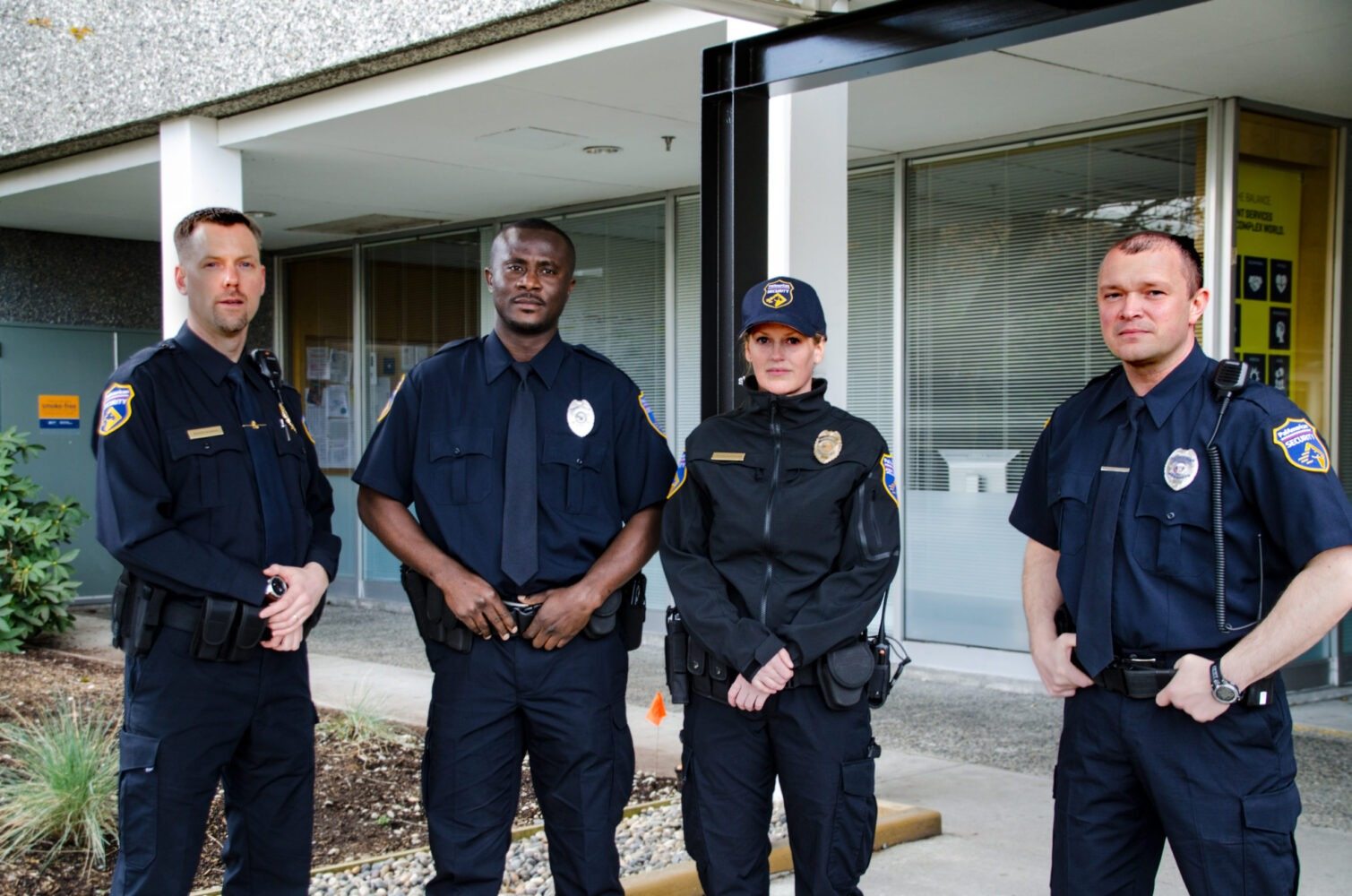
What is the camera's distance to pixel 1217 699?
9.06ft

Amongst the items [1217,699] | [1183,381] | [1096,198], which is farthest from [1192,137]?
[1217,699]

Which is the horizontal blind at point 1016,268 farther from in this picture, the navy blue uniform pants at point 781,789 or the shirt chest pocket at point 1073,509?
the navy blue uniform pants at point 781,789

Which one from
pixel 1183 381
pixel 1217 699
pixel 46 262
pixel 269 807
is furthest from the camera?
pixel 46 262

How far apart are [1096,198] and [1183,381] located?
4.73m

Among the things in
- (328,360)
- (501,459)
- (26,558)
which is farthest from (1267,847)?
(328,360)

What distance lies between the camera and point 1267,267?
279 inches

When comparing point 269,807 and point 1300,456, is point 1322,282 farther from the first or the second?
point 269,807

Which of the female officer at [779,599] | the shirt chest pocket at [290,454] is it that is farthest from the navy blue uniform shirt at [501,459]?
the female officer at [779,599]

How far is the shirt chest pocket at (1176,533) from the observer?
9.38ft

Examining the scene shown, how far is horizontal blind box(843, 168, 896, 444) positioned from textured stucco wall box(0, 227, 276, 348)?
6391 mm

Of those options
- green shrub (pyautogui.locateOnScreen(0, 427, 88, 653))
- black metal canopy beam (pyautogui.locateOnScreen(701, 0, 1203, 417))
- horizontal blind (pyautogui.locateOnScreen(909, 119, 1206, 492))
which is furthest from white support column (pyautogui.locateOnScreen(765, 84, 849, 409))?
green shrub (pyautogui.locateOnScreen(0, 427, 88, 653))

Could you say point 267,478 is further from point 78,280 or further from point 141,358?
point 78,280

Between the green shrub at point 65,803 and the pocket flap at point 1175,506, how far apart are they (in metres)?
3.44

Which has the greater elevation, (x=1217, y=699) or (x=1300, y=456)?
(x=1300, y=456)
